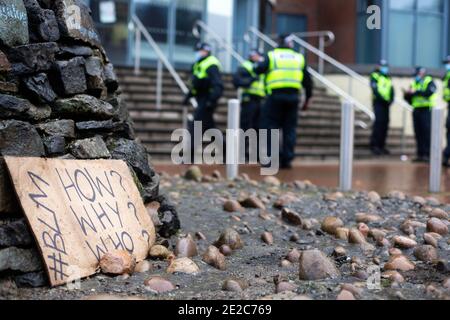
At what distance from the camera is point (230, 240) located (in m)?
4.27

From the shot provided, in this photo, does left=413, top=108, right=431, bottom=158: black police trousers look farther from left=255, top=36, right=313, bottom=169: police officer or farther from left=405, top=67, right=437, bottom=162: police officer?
left=255, top=36, right=313, bottom=169: police officer

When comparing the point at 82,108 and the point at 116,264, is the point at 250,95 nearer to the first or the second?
the point at 82,108

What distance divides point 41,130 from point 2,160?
0.39 meters

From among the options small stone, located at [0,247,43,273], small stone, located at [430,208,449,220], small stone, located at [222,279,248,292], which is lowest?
small stone, located at [222,279,248,292]

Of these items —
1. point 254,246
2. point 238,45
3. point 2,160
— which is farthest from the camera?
point 238,45

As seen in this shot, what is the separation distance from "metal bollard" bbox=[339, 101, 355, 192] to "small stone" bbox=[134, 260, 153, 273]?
4.10m

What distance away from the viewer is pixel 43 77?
3.57m

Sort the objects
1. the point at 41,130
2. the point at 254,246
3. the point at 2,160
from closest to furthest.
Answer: the point at 2,160, the point at 41,130, the point at 254,246

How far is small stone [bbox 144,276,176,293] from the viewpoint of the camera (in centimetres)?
320

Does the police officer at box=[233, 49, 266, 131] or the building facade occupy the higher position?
the building facade

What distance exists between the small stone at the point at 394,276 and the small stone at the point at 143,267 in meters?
1.22

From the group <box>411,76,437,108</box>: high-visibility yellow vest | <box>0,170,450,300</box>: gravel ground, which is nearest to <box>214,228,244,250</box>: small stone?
<box>0,170,450,300</box>: gravel ground

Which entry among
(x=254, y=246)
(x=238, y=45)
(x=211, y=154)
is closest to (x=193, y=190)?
(x=254, y=246)
